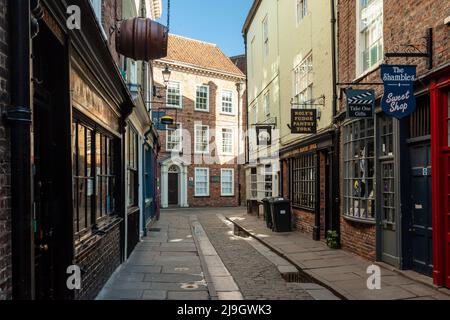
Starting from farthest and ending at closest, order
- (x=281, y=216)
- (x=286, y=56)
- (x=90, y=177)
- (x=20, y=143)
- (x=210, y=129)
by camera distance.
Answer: (x=210, y=129)
(x=286, y=56)
(x=281, y=216)
(x=90, y=177)
(x=20, y=143)

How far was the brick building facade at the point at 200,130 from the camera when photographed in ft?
102

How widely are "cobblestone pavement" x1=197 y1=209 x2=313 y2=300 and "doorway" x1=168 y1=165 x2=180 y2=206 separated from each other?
57.6 feet

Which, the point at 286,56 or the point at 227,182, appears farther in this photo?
the point at 227,182

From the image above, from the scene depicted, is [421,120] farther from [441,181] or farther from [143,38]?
[143,38]

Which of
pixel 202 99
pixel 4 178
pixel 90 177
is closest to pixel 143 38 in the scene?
pixel 90 177

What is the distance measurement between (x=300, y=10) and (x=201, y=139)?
1793cm

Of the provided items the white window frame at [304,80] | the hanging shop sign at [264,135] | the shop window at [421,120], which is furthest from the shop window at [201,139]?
the shop window at [421,120]

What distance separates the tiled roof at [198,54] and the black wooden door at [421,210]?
2494 centimetres

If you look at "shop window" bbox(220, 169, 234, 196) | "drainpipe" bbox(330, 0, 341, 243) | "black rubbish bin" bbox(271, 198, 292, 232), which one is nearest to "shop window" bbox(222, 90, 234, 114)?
"shop window" bbox(220, 169, 234, 196)

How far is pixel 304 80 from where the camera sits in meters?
14.7

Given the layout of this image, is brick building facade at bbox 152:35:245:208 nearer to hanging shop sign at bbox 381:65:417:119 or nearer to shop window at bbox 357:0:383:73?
shop window at bbox 357:0:383:73

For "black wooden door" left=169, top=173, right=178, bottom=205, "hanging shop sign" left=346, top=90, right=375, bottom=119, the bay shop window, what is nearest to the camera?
the bay shop window

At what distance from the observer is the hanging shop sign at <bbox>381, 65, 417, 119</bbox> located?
7336 mm

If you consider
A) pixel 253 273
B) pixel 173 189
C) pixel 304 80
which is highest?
pixel 304 80
